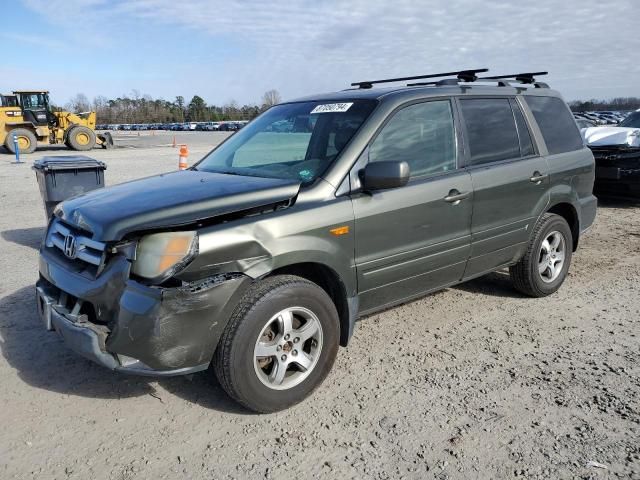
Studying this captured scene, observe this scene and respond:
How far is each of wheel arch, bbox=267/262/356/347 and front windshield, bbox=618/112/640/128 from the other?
986 cm

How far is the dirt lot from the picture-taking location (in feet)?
8.87

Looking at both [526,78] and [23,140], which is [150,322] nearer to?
[526,78]

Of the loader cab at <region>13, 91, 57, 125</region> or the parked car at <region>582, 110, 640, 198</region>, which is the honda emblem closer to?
the parked car at <region>582, 110, 640, 198</region>

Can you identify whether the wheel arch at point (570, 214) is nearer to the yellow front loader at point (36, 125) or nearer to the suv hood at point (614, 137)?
the suv hood at point (614, 137)

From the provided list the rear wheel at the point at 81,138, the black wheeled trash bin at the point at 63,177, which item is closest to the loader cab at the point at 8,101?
the rear wheel at the point at 81,138

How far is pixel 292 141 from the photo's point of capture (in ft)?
13.4

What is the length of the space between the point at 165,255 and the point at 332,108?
1.79m

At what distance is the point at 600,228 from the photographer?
7965 millimetres

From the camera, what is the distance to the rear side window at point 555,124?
4875 mm

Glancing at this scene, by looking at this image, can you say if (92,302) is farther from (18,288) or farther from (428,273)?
(18,288)

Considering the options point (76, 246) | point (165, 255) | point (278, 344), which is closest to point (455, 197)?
point (278, 344)

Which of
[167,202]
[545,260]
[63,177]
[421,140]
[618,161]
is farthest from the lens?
[618,161]

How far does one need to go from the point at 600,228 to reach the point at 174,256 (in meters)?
7.13

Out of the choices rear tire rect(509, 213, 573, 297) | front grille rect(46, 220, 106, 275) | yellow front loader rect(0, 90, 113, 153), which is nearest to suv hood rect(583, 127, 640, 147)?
rear tire rect(509, 213, 573, 297)
